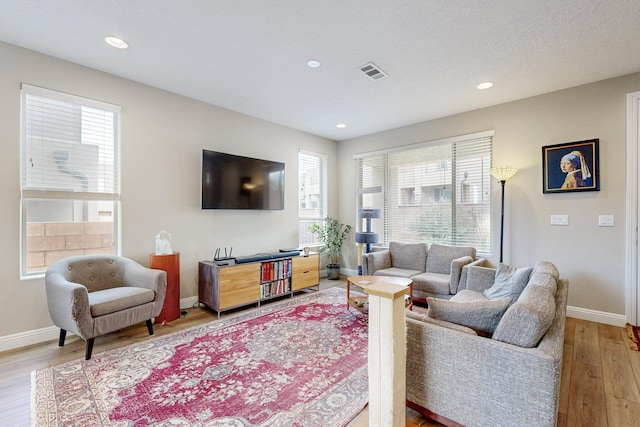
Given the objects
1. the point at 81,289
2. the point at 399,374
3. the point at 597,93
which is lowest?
the point at 399,374

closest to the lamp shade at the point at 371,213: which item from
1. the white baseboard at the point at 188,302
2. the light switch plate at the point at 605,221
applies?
the light switch plate at the point at 605,221

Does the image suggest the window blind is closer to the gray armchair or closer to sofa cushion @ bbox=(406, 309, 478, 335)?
the gray armchair

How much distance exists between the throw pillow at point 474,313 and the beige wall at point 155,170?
3.17 metres

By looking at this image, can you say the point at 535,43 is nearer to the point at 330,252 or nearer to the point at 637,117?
the point at 637,117

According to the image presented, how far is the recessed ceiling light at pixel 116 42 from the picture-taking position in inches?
96.8

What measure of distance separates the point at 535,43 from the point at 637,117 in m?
1.67

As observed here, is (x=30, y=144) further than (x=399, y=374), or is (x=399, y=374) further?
(x=30, y=144)

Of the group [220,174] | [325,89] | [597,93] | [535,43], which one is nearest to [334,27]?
[325,89]

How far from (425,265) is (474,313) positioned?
2659 mm

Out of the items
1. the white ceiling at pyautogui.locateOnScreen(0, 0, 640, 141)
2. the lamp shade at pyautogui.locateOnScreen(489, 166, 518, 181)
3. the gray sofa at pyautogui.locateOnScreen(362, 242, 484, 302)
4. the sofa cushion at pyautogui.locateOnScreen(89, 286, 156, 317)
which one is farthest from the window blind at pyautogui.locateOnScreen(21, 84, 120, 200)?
the lamp shade at pyautogui.locateOnScreen(489, 166, 518, 181)

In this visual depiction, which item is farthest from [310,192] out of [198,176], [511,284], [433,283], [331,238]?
[511,284]

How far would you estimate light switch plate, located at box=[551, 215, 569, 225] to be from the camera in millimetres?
3429

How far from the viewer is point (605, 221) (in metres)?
3.21

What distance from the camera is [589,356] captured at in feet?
8.01
